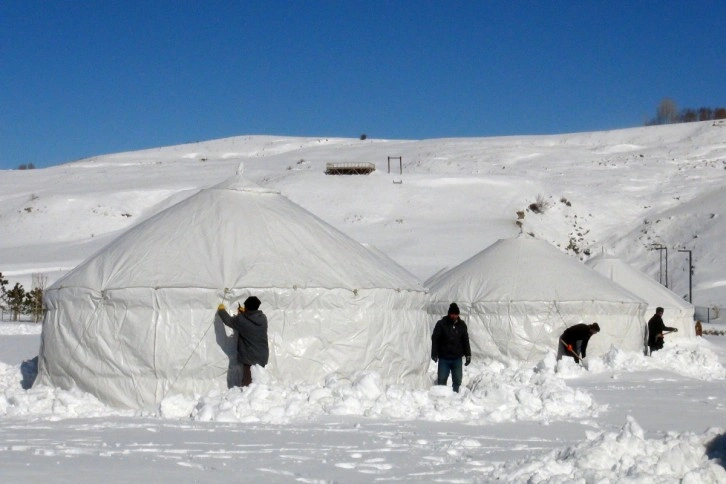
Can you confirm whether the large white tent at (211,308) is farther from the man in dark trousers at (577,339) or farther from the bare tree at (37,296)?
the bare tree at (37,296)

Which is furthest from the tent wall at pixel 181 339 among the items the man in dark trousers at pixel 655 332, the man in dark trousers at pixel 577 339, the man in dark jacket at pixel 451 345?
the man in dark trousers at pixel 655 332

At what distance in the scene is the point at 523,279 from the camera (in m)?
20.2

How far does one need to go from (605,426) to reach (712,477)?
427 centimetres

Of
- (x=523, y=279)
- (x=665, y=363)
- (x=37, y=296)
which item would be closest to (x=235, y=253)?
(x=523, y=279)

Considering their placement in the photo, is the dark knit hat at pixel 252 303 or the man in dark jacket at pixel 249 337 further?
the dark knit hat at pixel 252 303

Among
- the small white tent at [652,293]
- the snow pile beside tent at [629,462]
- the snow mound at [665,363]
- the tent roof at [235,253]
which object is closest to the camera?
the snow pile beside tent at [629,462]

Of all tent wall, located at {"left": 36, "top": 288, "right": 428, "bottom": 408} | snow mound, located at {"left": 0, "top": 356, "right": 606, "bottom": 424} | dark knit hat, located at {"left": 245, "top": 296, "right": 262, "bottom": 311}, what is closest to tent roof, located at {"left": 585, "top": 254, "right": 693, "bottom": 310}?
snow mound, located at {"left": 0, "top": 356, "right": 606, "bottom": 424}

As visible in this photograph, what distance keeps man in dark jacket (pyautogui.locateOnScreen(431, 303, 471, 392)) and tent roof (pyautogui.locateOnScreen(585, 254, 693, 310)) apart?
1337 centimetres

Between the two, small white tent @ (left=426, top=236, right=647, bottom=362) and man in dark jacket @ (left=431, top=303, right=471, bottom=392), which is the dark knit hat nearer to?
man in dark jacket @ (left=431, top=303, right=471, bottom=392)

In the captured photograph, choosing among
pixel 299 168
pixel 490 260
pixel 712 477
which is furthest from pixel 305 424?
pixel 299 168

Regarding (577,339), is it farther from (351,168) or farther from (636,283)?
(351,168)

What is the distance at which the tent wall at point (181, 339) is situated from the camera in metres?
12.5

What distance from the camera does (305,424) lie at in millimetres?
10828

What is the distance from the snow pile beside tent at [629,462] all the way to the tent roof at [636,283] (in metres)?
19.1
